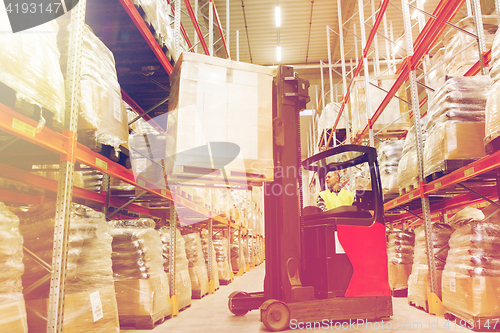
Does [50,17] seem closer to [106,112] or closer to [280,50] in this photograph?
[106,112]

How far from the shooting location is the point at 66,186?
2.07 metres

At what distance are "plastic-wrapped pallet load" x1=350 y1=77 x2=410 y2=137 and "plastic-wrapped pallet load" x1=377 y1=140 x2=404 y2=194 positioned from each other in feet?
5.35

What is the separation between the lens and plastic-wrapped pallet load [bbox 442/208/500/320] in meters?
3.12

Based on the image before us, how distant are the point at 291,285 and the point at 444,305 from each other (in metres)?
1.79

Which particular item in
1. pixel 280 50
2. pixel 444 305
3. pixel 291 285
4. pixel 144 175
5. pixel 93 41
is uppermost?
pixel 280 50

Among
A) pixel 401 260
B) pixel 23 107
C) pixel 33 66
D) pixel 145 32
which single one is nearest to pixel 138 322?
pixel 23 107

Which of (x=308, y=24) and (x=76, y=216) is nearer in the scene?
(x=76, y=216)

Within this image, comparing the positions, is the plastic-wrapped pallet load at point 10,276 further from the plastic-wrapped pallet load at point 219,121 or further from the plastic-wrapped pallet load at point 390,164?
the plastic-wrapped pallet load at point 390,164

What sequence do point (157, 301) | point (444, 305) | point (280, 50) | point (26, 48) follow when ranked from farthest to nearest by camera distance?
point (280, 50), point (444, 305), point (157, 301), point (26, 48)

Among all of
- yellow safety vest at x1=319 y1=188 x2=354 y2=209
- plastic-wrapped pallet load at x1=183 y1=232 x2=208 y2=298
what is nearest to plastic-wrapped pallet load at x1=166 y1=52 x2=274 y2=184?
yellow safety vest at x1=319 y1=188 x2=354 y2=209

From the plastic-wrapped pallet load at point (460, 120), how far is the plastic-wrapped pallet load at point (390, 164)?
6.37 feet

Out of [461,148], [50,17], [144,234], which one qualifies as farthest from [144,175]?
[461,148]

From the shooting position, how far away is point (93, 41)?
8.99ft

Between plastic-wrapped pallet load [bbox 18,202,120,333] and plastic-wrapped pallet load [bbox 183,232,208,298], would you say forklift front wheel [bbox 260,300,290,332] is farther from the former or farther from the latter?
plastic-wrapped pallet load [bbox 183,232,208,298]
